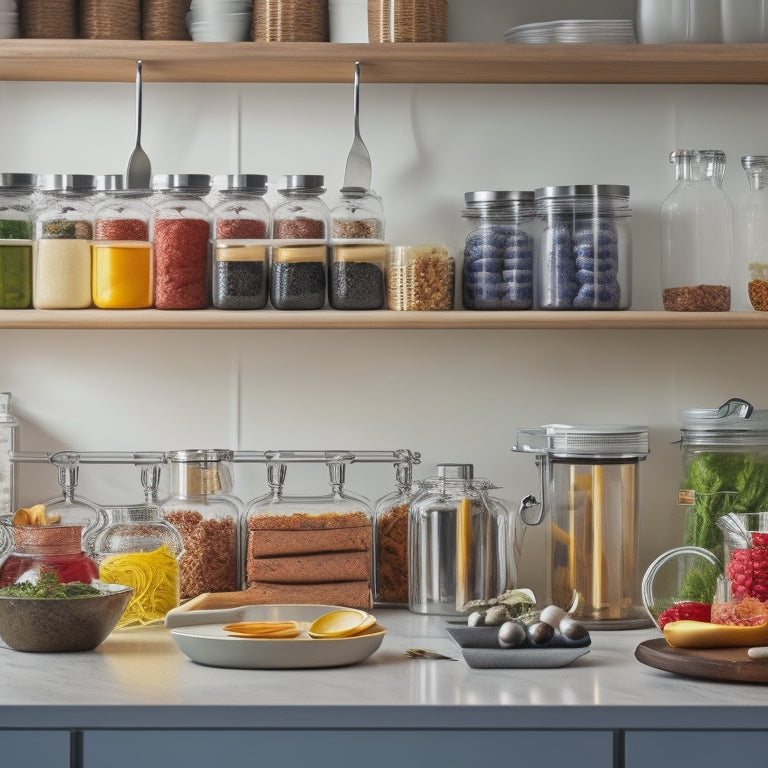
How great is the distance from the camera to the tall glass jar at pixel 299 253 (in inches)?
73.2

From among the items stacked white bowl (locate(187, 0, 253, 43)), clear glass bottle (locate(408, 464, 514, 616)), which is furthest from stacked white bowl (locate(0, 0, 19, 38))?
clear glass bottle (locate(408, 464, 514, 616))

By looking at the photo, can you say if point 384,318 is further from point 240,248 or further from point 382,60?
point 382,60

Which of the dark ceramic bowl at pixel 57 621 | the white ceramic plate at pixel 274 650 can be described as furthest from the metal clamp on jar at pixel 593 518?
the dark ceramic bowl at pixel 57 621

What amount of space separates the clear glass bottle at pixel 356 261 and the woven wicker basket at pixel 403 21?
0.28 metres

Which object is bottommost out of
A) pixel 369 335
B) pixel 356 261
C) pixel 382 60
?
pixel 369 335

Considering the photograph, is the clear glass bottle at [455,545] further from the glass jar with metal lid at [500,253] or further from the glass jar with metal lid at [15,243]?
the glass jar with metal lid at [15,243]

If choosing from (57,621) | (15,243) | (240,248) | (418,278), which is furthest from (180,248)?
(57,621)

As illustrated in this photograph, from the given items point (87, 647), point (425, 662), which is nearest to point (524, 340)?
point (425, 662)

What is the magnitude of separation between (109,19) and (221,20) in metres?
0.19

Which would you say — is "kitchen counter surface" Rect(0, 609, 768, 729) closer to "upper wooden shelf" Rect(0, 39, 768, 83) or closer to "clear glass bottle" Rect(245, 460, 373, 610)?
"clear glass bottle" Rect(245, 460, 373, 610)

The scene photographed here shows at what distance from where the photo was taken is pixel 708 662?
54.2 inches

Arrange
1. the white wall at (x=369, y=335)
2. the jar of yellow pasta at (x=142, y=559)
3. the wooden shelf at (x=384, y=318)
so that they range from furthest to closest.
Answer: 1. the white wall at (x=369, y=335)
2. the wooden shelf at (x=384, y=318)
3. the jar of yellow pasta at (x=142, y=559)
